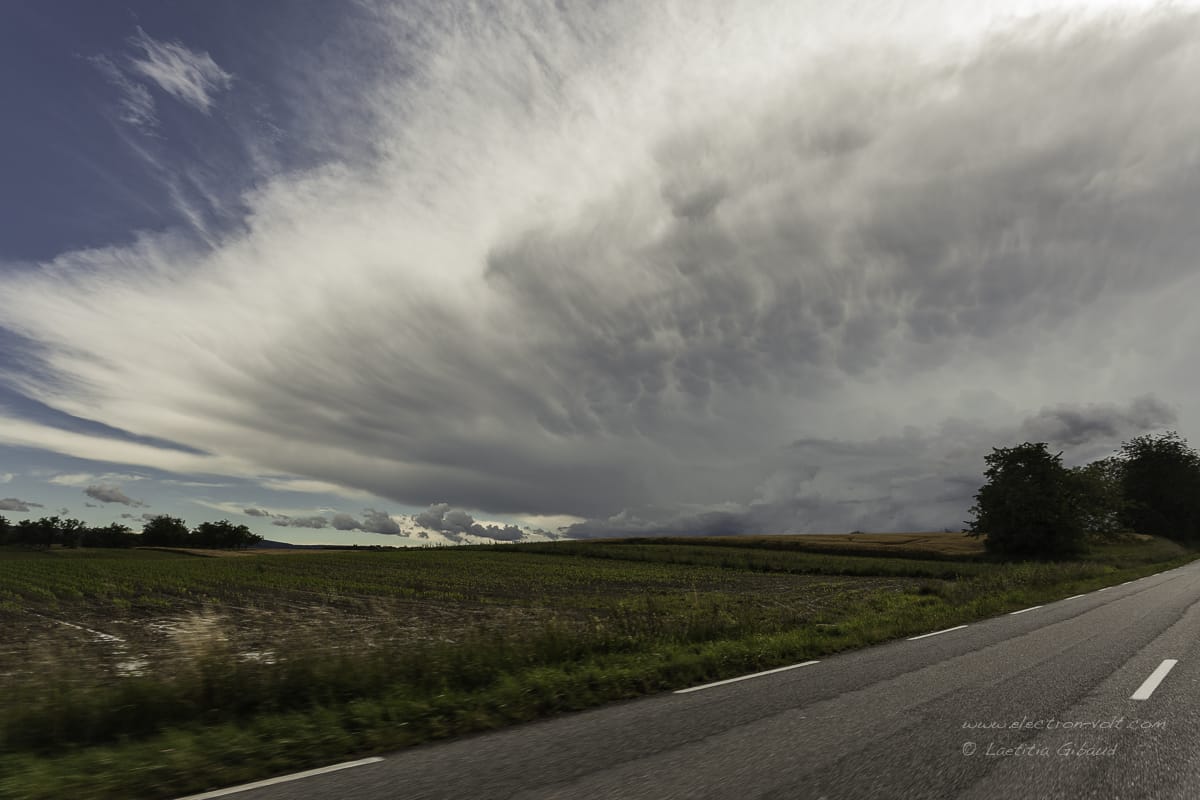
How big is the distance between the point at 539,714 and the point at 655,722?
1621 millimetres

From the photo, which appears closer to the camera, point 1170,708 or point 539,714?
point 1170,708

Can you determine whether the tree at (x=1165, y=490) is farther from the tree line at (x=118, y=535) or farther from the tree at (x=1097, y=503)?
the tree line at (x=118, y=535)

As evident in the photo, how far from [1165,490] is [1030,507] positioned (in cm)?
6973

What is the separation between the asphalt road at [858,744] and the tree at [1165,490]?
121 metres

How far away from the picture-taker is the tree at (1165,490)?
103 metres

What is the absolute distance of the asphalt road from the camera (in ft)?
15.6

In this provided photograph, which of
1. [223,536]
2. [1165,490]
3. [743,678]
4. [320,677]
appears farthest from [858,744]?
[223,536]

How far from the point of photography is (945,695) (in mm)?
7637

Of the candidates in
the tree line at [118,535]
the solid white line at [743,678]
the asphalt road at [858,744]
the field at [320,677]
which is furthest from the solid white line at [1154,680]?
the tree line at [118,535]

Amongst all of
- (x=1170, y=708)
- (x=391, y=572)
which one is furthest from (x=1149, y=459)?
(x=1170, y=708)

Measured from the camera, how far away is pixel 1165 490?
106750 millimetres

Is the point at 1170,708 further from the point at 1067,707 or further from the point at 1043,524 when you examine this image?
the point at 1043,524

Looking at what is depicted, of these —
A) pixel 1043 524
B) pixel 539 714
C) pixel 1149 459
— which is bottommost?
pixel 539 714

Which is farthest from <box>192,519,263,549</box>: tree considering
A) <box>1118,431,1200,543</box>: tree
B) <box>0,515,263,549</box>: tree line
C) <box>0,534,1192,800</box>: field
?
<box>1118,431,1200,543</box>: tree
